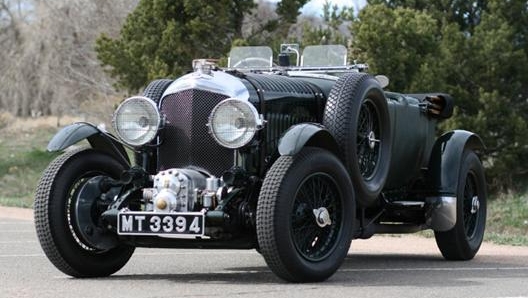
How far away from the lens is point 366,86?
9.46 m

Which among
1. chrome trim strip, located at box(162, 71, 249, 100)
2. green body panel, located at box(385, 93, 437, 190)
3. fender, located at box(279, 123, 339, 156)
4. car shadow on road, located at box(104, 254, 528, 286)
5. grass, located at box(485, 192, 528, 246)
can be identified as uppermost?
chrome trim strip, located at box(162, 71, 249, 100)

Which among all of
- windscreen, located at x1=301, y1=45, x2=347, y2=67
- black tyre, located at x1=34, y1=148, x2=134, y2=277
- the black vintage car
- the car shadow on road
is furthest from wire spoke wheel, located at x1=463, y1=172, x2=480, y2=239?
black tyre, located at x1=34, y1=148, x2=134, y2=277

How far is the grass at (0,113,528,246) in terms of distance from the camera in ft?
58.7

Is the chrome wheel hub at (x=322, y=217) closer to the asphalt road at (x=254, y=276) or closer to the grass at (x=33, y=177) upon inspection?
the asphalt road at (x=254, y=276)

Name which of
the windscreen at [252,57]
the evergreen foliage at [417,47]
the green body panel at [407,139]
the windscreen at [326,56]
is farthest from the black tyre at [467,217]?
the evergreen foliage at [417,47]

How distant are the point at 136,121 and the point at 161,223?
1.14 metres

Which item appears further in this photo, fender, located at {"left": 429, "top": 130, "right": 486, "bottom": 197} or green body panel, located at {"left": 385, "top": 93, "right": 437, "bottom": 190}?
fender, located at {"left": 429, "top": 130, "right": 486, "bottom": 197}

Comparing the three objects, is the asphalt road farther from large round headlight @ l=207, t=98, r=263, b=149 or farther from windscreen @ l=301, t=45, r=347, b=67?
windscreen @ l=301, t=45, r=347, b=67

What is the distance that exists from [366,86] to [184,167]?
1.73 m

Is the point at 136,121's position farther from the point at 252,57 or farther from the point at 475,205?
the point at 475,205

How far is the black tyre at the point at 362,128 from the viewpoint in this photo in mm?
9102

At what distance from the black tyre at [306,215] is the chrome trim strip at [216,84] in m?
0.88

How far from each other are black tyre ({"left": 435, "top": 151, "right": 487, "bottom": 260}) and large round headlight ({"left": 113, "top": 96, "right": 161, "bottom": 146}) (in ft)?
11.6

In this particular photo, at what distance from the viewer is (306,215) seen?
8.59m
